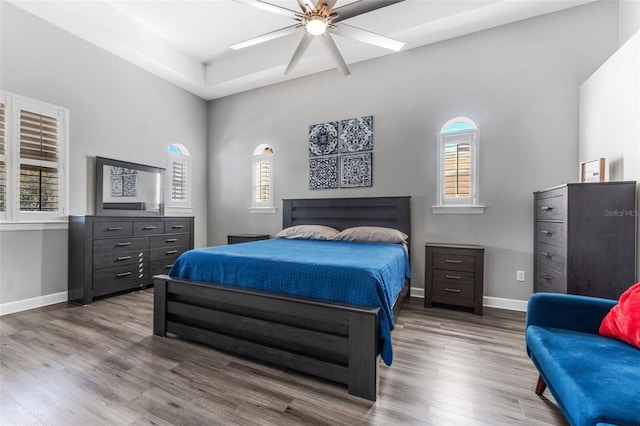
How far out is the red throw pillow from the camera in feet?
4.41

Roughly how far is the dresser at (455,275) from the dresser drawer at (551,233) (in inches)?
22.1

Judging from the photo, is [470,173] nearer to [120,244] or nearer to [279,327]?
[279,327]

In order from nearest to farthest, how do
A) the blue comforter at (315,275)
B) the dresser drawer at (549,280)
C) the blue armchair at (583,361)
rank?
the blue armchair at (583,361), the blue comforter at (315,275), the dresser drawer at (549,280)

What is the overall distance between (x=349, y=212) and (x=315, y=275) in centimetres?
222

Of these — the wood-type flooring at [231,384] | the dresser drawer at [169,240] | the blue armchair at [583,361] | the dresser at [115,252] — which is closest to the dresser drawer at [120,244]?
the dresser at [115,252]

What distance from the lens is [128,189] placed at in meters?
4.10

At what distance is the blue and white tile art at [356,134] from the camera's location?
402 centimetres

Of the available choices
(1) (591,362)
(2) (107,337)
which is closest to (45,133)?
(2) (107,337)

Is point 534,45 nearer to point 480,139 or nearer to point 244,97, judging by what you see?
point 480,139

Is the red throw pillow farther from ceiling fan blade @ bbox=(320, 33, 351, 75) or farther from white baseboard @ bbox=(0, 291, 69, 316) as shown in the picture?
white baseboard @ bbox=(0, 291, 69, 316)

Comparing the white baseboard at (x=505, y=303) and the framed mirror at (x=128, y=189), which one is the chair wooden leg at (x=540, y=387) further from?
the framed mirror at (x=128, y=189)

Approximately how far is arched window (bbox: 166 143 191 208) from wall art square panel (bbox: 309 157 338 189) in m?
2.35

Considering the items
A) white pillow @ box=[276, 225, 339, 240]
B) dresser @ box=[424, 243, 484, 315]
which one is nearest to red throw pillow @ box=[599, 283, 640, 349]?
dresser @ box=[424, 243, 484, 315]

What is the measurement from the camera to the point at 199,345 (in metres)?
2.31
